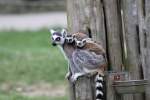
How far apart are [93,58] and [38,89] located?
4.73 metres

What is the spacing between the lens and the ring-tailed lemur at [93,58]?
14.8 feet

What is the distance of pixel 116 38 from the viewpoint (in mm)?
4574

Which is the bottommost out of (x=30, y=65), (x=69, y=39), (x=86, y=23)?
(x=69, y=39)

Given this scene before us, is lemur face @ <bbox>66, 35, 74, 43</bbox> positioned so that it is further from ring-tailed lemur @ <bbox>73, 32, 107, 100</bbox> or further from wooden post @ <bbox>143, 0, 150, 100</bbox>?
wooden post @ <bbox>143, 0, 150, 100</bbox>

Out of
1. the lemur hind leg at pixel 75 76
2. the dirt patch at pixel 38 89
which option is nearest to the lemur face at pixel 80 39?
the lemur hind leg at pixel 75 76

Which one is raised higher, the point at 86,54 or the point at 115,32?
the point at 115,32

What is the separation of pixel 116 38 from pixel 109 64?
0.64ft

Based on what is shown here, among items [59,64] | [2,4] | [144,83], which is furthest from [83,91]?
[2,4]

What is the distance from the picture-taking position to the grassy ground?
945 cm

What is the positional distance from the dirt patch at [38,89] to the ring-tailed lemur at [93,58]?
427cm

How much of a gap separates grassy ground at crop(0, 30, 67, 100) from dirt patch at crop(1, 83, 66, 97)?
4.2 inches

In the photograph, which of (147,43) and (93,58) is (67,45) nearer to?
(93,58)

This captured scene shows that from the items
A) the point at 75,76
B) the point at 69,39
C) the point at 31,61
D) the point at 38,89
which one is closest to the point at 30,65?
the point at 31,61

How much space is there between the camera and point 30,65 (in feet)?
33.1
